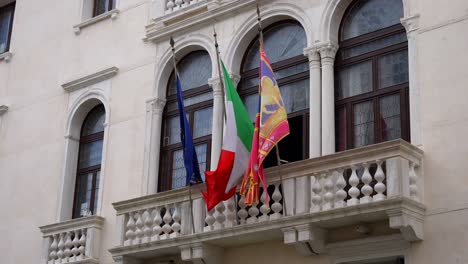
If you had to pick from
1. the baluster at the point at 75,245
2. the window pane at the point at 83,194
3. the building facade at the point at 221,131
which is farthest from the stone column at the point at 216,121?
the window pane at the point at 83,194

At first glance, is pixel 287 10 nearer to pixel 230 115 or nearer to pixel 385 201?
pixel 230 115

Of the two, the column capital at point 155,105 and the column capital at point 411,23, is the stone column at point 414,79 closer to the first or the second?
the column capital at point 411,23

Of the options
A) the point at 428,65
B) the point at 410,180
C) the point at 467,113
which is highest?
the point at 428,65

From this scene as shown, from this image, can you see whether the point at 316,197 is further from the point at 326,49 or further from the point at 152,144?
the point at 152,144

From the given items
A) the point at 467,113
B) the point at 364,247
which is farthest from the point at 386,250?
the point at 467,113

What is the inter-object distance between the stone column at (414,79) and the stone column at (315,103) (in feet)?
5.49

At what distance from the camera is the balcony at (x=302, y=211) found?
1313 cm

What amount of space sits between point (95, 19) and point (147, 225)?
6128 mm

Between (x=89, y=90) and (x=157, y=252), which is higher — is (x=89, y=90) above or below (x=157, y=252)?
above

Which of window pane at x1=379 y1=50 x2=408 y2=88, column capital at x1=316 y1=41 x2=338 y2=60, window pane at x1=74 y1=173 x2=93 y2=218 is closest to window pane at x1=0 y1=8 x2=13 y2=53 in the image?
window pane at x1=74 y1=173 x2=93 y2=218

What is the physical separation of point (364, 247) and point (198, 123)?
5.08 m

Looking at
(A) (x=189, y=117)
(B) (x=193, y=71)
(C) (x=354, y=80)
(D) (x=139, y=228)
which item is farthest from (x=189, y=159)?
(C) (x=354, y=80)

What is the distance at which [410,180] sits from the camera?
13.3 m

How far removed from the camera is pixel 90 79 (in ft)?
63.8
